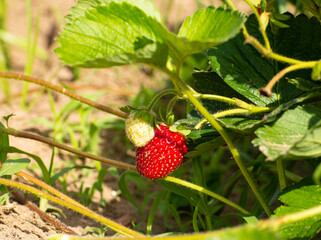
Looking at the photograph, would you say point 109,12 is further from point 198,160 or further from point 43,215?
point 43,215

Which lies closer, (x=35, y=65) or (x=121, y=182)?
(x=121, y=182)

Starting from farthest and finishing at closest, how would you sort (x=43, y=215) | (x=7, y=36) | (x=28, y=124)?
(x=7, y=36) < (x=28, y=124) < (x=43, y=215)

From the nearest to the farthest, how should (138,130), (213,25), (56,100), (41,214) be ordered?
(213,25)
(138,130)
(41,214)
(56,100)

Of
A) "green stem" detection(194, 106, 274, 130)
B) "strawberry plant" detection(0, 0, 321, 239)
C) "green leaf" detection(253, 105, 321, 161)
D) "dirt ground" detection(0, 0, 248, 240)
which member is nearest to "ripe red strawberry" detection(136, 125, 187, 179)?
"strawberry plant" detection(0, 0, 321, 239)

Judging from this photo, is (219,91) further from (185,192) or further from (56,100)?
(56,100)

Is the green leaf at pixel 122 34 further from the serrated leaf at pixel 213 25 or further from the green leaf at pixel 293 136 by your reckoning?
the green leaf at pixel 293 136

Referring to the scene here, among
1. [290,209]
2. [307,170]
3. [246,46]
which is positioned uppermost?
[246,46]

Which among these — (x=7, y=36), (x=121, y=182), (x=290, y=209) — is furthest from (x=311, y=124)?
(x=7, y=36)

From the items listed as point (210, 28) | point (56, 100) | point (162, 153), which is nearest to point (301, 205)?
point (162, 153)
